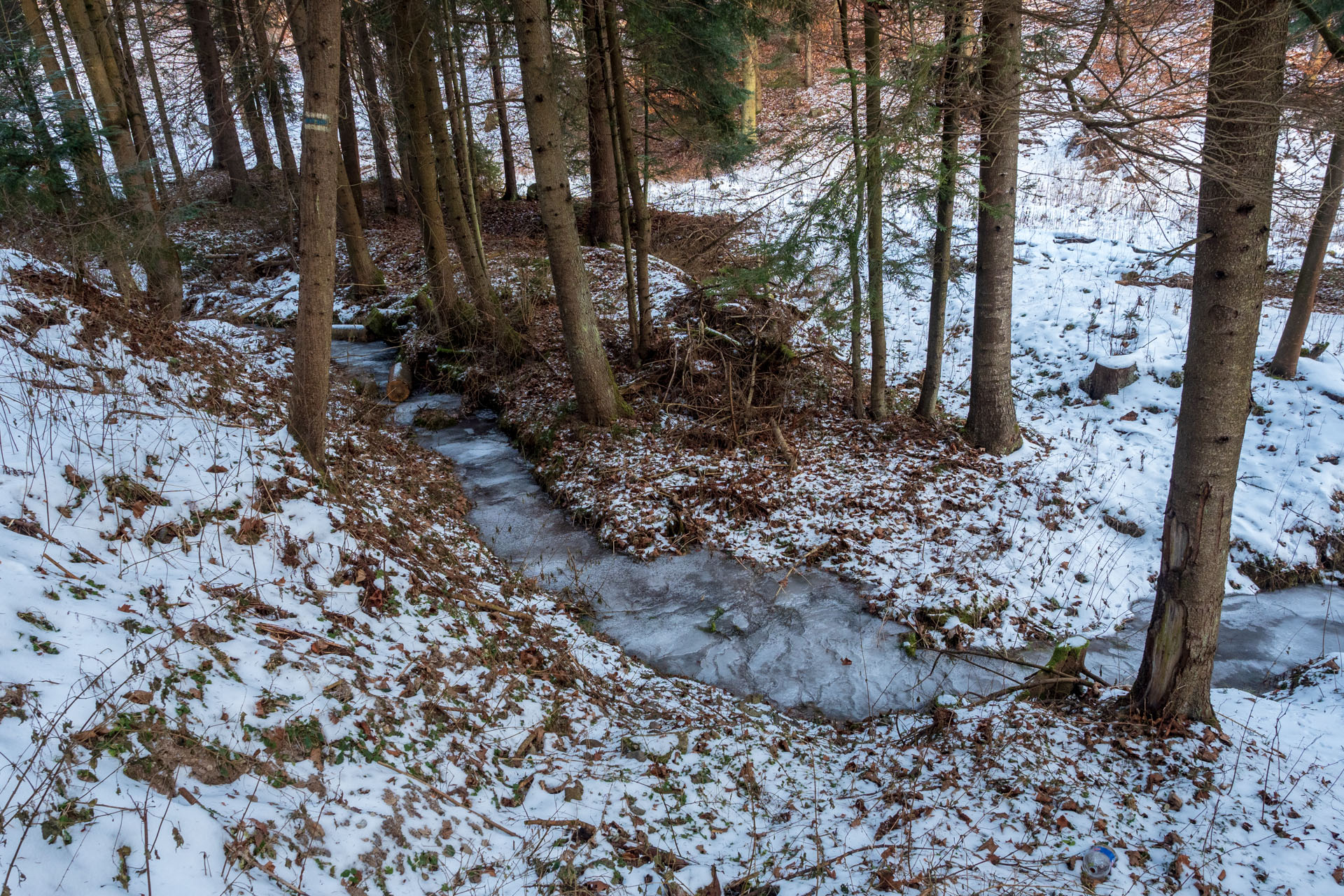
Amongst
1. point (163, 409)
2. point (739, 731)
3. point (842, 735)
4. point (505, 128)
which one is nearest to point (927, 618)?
point (842, 735)

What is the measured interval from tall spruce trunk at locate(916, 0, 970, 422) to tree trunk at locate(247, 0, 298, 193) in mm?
5212

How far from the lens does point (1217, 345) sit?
349 cm

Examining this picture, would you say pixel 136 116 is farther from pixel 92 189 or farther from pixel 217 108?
pixel 217 108

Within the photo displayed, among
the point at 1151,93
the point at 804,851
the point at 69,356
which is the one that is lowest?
the point at 804,851

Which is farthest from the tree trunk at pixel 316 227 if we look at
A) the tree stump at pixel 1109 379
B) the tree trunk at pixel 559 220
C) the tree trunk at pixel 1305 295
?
the tree trunk at pixel 1305 295

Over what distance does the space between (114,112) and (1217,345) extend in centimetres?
1211

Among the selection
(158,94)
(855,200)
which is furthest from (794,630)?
(158,94)

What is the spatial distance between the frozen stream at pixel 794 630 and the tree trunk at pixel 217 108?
34.1 feet

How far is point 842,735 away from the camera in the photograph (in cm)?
478

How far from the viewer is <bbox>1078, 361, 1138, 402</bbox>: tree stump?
9023 mm

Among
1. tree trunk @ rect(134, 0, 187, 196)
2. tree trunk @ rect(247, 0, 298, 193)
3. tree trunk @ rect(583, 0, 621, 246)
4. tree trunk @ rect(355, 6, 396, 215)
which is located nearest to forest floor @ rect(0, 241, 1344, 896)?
tree trunk @ rect(247, 0, 298, 193)

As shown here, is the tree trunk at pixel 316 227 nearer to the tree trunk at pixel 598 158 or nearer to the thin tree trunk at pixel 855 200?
the thin tree trunk at pixel 855 200

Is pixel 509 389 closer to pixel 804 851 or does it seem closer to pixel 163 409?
pixel 163 409

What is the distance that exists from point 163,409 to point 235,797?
3627mm
